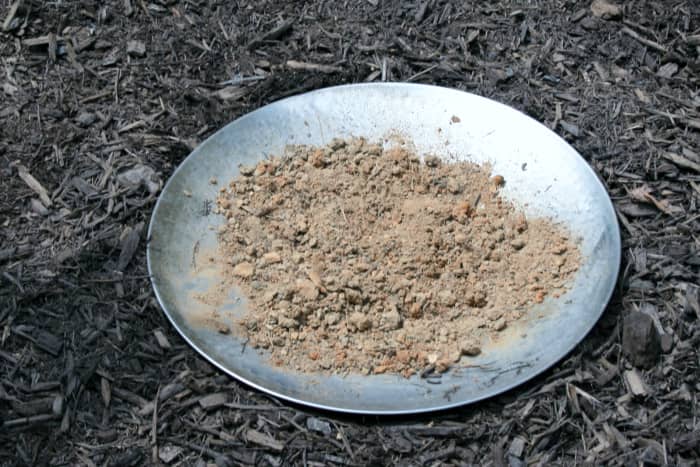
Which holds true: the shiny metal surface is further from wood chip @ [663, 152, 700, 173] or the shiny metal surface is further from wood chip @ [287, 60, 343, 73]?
wood chip @ [663, 152, 700, 173]

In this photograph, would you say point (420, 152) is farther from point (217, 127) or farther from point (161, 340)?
point (161, 340)

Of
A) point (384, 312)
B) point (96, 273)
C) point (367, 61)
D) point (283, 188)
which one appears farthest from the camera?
point (367, 61)

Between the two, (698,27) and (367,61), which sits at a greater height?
(698,27)

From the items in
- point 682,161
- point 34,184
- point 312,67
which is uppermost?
point 682,161

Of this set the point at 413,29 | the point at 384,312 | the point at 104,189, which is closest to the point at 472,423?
the point at 384,312

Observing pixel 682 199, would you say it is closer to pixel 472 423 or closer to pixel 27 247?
pixel 472 423

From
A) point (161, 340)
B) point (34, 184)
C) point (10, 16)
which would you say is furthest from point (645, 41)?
point (10, 16)
